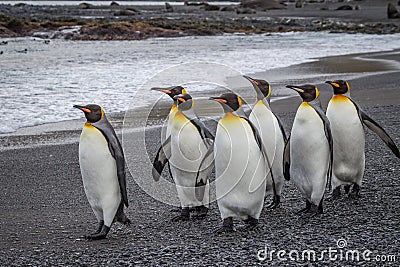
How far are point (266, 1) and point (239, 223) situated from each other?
64077 millimetres

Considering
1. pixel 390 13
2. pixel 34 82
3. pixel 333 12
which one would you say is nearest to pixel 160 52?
pixel 34 82

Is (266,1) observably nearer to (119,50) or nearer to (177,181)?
(119,50)

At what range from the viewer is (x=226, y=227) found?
4.89m

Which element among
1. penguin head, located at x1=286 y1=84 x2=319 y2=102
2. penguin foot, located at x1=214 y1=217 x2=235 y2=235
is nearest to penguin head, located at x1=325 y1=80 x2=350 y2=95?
penguin head, located at x1=286 y1=84 x2=319 y2=102

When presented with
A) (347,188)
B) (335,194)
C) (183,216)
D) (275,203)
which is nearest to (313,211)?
(275,203)

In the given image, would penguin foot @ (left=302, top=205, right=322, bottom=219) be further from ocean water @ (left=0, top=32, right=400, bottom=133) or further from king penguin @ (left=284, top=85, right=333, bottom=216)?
ocean water @ (left=0, top=32, right=400, bottom=133)

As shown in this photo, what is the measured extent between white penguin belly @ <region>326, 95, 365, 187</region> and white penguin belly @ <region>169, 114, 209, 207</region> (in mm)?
1257

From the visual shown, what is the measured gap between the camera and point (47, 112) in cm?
1114

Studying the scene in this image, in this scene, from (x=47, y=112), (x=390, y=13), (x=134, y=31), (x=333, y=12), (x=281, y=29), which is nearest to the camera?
(x=47, y=112)

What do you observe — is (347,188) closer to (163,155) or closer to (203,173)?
(203,173)

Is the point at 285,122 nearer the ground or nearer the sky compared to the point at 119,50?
nearer the sky

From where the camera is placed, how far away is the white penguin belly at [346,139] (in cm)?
566

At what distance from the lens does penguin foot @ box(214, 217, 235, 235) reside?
191 inches

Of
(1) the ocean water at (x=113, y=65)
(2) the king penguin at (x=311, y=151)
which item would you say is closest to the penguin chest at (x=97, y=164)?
(2) the king penguin at (x=311, y=151)
